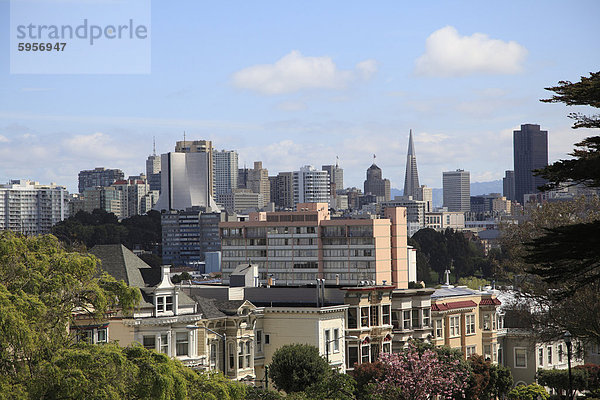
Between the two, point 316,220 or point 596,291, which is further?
point 316,220

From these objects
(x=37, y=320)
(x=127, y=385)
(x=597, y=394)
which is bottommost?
(x=597, y=394)

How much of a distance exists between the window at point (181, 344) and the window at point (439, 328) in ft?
79.0

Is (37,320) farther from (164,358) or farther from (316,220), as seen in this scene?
(316,220)

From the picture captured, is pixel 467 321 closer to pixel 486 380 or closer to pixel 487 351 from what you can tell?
pixel 487 351

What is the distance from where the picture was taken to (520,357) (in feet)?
271

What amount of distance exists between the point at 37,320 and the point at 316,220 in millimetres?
157463

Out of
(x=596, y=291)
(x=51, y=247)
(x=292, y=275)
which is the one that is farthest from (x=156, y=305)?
(x=292, y=275)

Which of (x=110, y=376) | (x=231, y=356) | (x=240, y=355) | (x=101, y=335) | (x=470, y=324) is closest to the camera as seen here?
(x=110, y=376)

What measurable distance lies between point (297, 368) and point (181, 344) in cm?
658

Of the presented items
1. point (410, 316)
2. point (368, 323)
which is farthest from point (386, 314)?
point (410, 316)

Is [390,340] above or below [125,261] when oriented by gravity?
below

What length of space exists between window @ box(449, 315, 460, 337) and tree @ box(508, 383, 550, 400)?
566 cm

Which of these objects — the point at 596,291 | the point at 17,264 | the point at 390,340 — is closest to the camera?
the point at 17,264

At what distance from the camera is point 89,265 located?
40406mm
